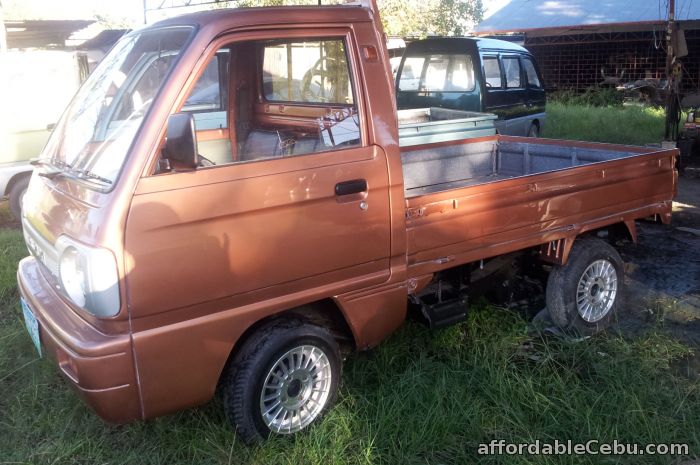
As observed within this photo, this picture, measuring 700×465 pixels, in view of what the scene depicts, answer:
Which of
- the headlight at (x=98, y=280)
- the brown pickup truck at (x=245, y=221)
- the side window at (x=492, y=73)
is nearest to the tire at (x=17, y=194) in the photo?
the brown pickup truck at (x=245, y=221)

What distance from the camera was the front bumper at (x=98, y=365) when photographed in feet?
8.23

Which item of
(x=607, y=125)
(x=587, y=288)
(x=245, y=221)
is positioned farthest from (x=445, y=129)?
(x=607, y=125)

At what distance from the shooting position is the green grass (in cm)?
1229

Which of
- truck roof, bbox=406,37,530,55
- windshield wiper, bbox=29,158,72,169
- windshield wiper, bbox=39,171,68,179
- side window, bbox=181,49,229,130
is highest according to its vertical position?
truck roof, bbox=406,37,530,55

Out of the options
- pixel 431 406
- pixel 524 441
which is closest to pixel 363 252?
pixel 431 406

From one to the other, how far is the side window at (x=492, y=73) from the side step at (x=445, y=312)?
6.20m

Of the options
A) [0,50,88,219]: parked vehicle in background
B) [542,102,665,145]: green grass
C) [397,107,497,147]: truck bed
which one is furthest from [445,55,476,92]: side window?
[0,50,88,219]: parked vehicle in background

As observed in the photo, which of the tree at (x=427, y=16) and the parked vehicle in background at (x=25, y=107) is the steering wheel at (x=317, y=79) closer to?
the parked vehicle in background at (x=25, y=107)

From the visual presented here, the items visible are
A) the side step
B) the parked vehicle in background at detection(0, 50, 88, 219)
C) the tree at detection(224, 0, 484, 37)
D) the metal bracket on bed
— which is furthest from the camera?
the tree at detection(224, 0, 484, 37)

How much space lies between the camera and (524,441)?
3078 mm

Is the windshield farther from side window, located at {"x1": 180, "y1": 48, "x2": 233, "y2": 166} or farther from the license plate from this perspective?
the license plate

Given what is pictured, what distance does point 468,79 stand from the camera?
30.2 feet

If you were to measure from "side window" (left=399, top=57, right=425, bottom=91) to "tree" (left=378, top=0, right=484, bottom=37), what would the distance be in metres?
3.07

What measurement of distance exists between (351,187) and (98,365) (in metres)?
1.34
